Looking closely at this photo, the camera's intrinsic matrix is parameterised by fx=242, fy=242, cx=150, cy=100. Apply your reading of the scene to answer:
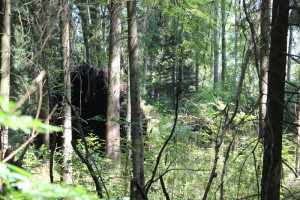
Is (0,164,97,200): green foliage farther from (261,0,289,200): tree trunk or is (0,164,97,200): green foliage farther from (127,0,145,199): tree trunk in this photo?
(127,0,145,199): tree trunk

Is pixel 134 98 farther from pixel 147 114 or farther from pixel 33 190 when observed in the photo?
pixel 147 114

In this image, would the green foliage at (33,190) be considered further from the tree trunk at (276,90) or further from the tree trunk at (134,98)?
the tree trunk at (134,98)

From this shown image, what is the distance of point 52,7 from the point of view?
3.85m

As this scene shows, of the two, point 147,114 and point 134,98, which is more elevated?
point 134,98

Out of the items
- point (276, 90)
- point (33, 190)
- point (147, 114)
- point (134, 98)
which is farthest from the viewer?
point (147, 114)

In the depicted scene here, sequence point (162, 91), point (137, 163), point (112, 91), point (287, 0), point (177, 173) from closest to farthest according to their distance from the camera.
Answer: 1. point (287, 0)
2. point (137, 163)
3. point (177, 173)
4. point (112, 91)
5. point (162, 91)

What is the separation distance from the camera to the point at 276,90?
174 cm

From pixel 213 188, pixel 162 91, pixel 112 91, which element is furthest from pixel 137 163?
pixel 162 91

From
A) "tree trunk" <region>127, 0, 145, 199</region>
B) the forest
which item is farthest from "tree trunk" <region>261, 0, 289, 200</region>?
"tree trunk" <region>127, 0, 145, 199</region>

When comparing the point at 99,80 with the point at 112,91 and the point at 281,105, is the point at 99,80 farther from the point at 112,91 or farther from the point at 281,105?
the point at 281,105

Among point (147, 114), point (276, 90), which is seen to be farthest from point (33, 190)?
point (147, 114)

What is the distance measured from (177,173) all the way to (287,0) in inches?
168

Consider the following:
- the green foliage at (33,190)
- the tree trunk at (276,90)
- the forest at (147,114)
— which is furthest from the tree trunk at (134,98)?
the green foliage at (33,190)

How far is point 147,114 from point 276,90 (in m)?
7.83
